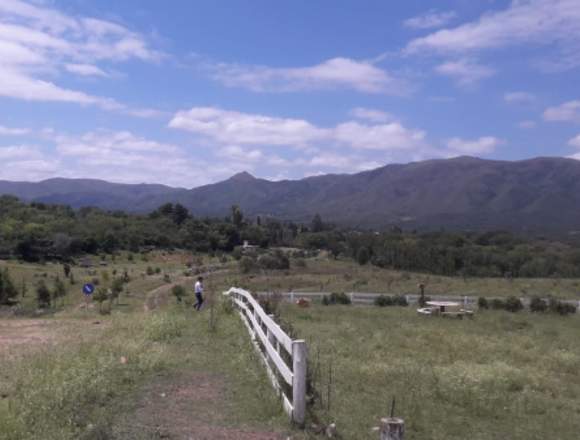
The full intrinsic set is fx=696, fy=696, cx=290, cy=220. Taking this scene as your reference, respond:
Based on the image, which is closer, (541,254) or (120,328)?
(120,328)

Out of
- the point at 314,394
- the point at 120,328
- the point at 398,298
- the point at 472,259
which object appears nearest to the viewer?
the point at 314,394

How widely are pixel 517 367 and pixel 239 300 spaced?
892cm

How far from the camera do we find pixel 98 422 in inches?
283

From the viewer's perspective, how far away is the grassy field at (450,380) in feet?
27.7

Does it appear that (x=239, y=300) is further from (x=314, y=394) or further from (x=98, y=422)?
(x=98, y=422)

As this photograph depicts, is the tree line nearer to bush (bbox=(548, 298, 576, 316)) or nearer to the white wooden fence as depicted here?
bush (bbox=(548, 298, 576, 316))

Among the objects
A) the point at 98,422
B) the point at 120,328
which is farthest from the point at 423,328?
the point at 98,422

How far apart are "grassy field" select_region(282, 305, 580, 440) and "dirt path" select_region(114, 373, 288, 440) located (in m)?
1.23

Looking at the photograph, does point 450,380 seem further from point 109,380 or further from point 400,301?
point 400,301

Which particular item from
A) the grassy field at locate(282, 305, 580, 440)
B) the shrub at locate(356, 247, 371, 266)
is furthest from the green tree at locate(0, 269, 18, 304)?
the shrub at locate(356, 247, 371, 266)

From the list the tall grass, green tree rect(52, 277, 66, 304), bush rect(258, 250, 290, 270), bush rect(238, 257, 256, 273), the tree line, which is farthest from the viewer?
the tree line

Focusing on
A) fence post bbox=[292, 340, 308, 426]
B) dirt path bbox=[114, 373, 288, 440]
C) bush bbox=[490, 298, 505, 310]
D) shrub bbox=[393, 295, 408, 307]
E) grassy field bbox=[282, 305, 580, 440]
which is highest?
fence post bbox=[292, 340, 308, 426]

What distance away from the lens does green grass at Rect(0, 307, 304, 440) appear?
23.4 feet

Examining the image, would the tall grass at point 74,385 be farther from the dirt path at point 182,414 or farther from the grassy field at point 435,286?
the grassy field at point 435,286
